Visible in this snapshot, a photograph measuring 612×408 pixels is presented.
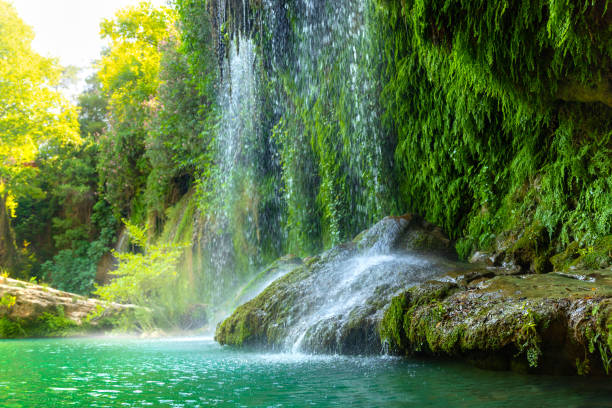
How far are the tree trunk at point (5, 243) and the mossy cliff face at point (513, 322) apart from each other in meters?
17.9

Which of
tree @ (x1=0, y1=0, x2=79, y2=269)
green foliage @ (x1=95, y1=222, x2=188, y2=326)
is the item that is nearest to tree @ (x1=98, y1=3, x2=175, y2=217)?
tree @ (x1=0, y1=0, x2=79, y2=269)

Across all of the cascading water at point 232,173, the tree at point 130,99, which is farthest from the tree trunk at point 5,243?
the cascading water at point 232,173

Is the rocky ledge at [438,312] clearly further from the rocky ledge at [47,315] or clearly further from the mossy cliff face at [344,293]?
the rocky ledge at [47,315]

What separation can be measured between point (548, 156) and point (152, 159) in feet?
35.7

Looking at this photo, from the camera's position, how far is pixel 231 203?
11.0 m

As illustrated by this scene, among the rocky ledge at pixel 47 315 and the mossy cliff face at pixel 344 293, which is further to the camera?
the rocky ledge at pixel 47 315

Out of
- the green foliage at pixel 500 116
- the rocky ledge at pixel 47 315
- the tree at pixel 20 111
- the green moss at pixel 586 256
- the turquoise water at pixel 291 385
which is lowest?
the turquoise water at pixel 291 385

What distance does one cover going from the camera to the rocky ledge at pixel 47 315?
8972 mm

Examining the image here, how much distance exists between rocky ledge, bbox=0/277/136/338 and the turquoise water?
215 inches

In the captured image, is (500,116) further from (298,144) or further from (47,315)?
(47,315)

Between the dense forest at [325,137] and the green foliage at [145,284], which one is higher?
the dense forest at [325,137]

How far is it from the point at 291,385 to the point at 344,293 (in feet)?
7.31

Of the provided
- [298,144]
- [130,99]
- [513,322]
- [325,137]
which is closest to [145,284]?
[298,144]

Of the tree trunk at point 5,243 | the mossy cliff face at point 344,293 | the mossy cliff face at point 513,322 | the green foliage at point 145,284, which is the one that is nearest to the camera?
the mossy cliff face at point 513,322
